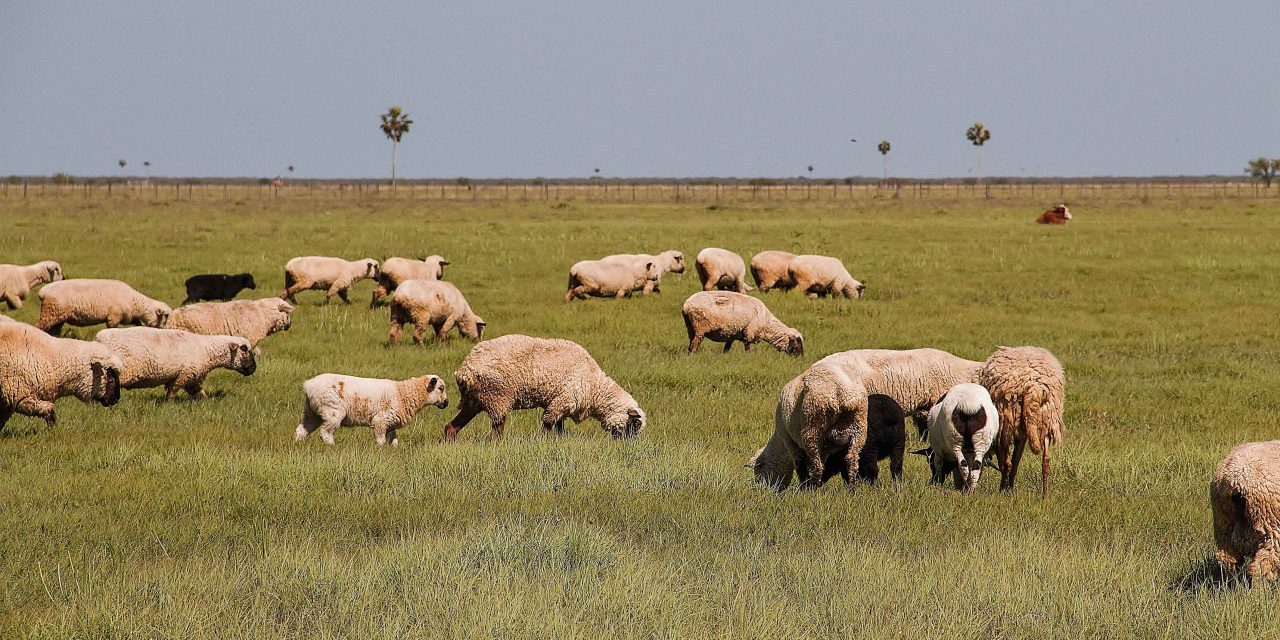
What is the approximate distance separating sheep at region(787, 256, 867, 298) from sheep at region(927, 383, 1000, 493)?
16.6m

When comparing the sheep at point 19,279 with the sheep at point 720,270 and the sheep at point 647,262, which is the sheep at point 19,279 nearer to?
the sheep at point 647,262

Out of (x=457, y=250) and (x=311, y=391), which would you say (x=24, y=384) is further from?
(x=457, y=250)

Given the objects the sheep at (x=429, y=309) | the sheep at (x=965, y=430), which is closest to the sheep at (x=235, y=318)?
the sheep at (x=429, y=309)

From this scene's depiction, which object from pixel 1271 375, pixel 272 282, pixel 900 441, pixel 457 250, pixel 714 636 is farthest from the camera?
pixel 457 250

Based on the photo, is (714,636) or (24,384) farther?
(24,384)

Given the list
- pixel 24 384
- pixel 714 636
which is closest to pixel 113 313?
pixel 24 384

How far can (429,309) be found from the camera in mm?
18297

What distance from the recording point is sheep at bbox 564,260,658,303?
2464 cm

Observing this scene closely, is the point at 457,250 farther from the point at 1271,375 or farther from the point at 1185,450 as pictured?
the point at 1185,450

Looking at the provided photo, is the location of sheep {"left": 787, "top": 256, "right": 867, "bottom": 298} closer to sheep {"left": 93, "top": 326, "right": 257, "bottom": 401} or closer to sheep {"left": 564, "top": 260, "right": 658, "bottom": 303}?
sheep {"left": 564, "top": 260, "right": 658, "bottom": 303}

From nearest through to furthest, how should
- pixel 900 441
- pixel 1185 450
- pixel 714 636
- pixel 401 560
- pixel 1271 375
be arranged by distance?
pixel 714 636 < pixel 401 560 < pixel 900 441 < pixel 1185 450 < pixel 1271 375

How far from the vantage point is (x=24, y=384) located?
11117 mm

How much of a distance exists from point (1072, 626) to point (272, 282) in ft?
79.0

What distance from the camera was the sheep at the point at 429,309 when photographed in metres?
18.2
